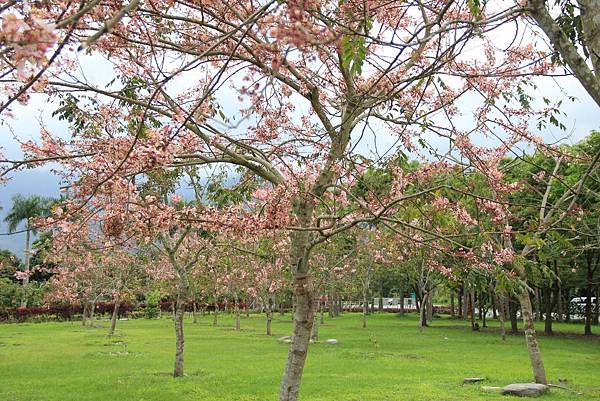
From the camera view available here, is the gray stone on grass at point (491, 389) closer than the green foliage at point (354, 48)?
No

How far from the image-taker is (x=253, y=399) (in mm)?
9500

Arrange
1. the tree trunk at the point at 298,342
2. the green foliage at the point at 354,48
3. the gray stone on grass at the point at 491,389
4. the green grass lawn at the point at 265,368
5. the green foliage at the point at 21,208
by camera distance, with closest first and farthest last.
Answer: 1. the green foliage at the point at 354,48
2. the tree trunk at the point at 298,342
3. the green grass lawn at the point at 265,368
4. the gray stone on grass at the point at 491,389
5. the green foliage at the point at 21,208

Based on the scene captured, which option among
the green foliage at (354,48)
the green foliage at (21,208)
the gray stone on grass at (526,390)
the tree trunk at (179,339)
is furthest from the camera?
the green foliage at (21,208)

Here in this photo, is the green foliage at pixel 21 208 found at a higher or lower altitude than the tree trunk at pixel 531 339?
higher

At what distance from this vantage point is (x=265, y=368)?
1311cm

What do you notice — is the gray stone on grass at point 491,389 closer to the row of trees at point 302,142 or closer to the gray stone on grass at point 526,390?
the gray stone on grass at point 526,390

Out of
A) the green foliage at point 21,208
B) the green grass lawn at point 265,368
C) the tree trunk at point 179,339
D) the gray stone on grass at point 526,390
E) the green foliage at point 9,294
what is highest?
the green foliage at point 21,208

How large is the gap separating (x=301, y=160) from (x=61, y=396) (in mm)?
7170

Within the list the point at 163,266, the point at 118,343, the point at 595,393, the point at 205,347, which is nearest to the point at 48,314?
the point at 163,266

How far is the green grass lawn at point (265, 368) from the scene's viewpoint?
9977 mm

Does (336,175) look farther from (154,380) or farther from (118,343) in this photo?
(118,343)

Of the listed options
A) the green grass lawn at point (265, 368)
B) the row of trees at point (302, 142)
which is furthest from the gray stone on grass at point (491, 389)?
the row of trees at point (302, 142)

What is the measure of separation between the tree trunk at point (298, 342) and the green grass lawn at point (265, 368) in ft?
16.7

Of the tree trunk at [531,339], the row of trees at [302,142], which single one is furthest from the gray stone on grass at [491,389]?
the row of trees at [302,142]
